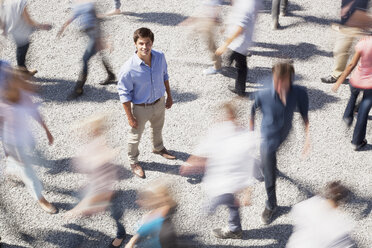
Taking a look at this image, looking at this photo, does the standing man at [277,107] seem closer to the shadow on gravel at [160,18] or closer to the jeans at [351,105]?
Answer: the jeans at [351,105]

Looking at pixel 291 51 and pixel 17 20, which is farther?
pixel 291 51

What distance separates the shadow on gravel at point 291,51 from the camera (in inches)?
275

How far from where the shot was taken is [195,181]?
518 centimetres

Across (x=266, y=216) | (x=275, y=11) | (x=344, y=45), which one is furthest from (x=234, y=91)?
(x=266, y=216)

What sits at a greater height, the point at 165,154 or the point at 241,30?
the point at 241,30

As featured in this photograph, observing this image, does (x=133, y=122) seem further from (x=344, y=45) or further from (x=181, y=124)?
(x=344, y=45)

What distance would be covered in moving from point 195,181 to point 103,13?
4.25m

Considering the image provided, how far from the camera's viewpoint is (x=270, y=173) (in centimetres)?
453

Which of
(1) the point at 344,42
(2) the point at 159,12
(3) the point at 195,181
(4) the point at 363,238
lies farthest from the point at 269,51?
(4) the point at 363,238

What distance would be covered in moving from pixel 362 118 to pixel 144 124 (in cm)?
260

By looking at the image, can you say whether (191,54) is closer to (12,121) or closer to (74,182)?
(74,182)

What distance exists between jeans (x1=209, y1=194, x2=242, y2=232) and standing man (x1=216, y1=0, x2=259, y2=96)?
225 centimetres

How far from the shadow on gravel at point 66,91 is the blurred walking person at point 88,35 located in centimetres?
10

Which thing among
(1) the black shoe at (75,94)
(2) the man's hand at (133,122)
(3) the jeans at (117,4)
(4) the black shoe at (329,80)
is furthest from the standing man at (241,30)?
(3) the jeans at (117,4)
